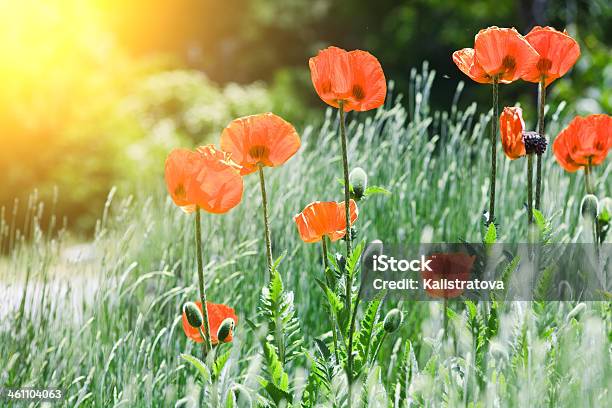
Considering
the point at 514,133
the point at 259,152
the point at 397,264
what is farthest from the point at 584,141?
the point at 397,264

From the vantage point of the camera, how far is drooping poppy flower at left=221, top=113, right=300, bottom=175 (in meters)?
1.48

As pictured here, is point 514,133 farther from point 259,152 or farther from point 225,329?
point 225,329

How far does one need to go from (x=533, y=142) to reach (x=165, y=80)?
341 inches

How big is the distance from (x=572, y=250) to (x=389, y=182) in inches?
28.5

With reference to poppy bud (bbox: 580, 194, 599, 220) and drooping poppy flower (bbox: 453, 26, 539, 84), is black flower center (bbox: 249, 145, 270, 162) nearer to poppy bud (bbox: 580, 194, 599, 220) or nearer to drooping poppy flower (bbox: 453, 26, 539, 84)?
drooping poppy flower (bbox: 453, 26, 539, 84)

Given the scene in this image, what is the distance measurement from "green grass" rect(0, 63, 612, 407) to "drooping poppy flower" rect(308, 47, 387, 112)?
0.28 metres

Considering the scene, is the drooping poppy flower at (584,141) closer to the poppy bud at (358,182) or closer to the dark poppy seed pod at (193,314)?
the poppy bud at (358,182)

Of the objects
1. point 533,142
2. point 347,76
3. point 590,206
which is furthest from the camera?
point 590,206

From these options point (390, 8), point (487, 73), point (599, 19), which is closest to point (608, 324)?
point (487, 73)

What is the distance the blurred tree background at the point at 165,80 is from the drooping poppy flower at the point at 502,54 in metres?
2.18

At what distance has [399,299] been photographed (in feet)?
7.82

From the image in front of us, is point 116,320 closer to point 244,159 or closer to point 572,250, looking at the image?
point 244,159

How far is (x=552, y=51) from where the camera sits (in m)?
1.63

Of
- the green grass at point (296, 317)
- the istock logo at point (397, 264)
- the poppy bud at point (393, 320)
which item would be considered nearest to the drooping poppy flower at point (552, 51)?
the green grass at point (296, 317)
